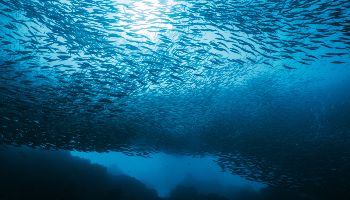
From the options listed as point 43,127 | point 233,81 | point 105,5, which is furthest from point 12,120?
point 233,81

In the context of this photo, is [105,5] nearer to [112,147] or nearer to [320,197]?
[112,147]

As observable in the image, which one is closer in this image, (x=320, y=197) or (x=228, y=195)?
(x=320, y=197)

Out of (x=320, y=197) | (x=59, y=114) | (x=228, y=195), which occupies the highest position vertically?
(x=59, y=114)

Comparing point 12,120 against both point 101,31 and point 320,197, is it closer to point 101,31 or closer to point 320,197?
point 101,31

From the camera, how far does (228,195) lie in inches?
1346

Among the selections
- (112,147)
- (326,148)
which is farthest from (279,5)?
(112,147)

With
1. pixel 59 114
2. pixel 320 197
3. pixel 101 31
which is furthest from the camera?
pixel 320 197

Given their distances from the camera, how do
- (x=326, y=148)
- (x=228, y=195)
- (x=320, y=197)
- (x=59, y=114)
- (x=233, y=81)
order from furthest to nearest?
(x=228, y=195) → (x=320, y=197) → (x=326, y=148) → (x=59, y=114) → (x=233, y=81)

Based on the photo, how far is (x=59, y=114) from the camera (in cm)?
1595

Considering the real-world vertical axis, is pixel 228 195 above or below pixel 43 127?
below

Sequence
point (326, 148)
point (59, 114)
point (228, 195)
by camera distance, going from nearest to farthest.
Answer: point (59, 114), point (326, 148), point (228, 195)

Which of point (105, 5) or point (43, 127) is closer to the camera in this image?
point (105, 5)

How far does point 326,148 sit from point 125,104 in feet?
48.3

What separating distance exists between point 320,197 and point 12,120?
27704 mm
